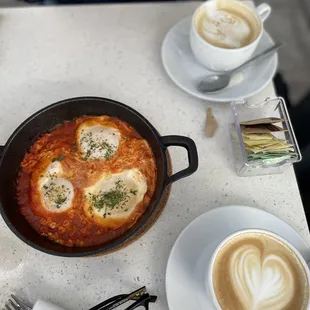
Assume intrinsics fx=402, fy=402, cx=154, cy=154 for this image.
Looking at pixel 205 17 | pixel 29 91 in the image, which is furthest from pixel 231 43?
pixel 29 91

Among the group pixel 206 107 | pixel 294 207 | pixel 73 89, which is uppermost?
pixel 73 89

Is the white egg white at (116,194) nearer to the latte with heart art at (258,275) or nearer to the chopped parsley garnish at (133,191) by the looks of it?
the chopped parsley garnish at (133,191)

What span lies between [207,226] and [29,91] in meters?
0.67

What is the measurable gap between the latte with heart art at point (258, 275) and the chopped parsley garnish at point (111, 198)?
29 cm

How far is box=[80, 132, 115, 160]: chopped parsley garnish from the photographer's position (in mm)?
1076

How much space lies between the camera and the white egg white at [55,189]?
3.32 feet

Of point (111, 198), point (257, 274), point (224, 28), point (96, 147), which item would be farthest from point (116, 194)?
point (224, 28)

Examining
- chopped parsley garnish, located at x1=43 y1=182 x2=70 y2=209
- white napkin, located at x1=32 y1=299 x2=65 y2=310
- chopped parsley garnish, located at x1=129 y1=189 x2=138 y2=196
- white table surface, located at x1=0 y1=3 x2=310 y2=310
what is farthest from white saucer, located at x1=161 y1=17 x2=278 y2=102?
white napkin, located at x1=32 y1=299 x2=65 y2=310

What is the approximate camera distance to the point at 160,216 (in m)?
1.04

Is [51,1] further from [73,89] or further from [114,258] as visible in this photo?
[114,258]

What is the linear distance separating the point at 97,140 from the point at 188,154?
0.28 metres

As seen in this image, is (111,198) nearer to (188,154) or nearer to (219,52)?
(188,154)

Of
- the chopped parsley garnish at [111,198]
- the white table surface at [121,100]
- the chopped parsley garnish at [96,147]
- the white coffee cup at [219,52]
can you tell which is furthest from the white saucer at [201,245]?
the white coffee cup at [219,52]

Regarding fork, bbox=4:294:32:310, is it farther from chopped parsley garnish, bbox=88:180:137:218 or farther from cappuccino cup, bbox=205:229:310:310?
cappuccino cup, bbox=205:229:310:310
